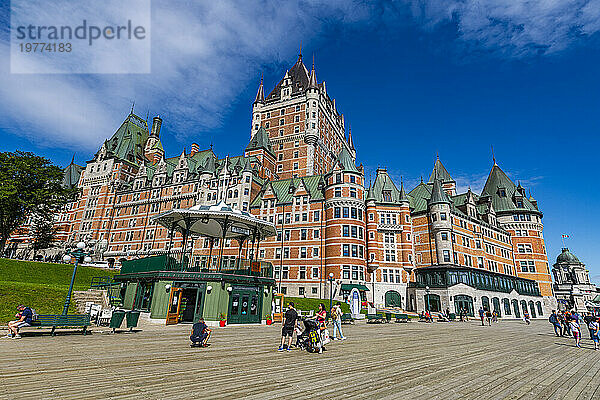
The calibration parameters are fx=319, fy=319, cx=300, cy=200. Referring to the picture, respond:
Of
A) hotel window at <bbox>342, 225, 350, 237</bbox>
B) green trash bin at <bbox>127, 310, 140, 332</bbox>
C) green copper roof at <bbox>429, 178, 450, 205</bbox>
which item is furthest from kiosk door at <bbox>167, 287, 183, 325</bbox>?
green copper roof at <bbox>429, 178, 450, 205</bbox>

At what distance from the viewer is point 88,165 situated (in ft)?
273

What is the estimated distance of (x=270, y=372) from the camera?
29.2ft

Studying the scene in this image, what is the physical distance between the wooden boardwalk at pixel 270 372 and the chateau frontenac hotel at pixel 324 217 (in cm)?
3039

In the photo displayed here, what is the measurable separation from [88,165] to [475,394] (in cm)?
9720

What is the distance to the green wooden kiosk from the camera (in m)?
23.8

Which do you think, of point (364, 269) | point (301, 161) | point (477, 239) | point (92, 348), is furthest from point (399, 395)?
point (301, 161)

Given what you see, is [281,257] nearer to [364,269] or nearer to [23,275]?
[364,269]

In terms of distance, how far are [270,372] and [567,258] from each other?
168 metres

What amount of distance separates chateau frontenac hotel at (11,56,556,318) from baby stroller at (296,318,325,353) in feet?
97.6

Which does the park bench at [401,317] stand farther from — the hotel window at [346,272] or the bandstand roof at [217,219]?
the bandstand roof at [217,219]

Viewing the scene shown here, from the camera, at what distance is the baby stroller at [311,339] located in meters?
12.5

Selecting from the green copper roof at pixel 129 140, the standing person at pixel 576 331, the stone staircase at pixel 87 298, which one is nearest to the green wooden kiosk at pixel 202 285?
the stone staircase at pixel 87 298

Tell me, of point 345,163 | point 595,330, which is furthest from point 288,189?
point 595,330

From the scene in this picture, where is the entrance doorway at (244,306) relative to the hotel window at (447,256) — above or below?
below
